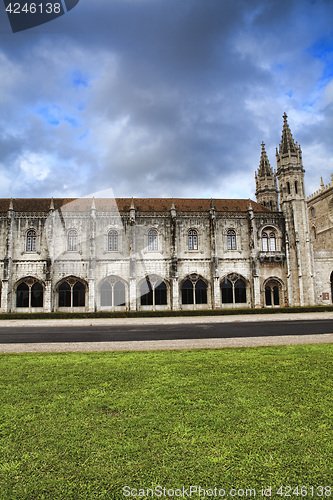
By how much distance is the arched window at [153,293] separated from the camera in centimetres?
3525

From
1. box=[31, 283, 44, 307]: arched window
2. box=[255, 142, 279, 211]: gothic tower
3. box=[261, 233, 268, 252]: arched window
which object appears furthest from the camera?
box=[255, 142, 279, 211]: gothic tower

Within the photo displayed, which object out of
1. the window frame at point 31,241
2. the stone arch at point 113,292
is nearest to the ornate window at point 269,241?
the stone arch at point 113,292

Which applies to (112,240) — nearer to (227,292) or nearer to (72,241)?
(72,241)

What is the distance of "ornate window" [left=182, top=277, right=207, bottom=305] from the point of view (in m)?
35.8

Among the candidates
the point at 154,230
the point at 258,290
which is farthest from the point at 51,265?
the point at 258,290

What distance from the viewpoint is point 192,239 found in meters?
36.9

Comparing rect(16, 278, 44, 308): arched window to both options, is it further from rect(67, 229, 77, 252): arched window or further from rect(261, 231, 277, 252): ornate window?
rect(261, 231, 277, 252): ornate window

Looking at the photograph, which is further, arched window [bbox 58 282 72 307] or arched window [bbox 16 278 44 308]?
arched window [bbox 58 282 72 307]

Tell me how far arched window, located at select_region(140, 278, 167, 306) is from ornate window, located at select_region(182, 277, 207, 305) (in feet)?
7.15

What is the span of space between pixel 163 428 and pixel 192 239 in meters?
32.4

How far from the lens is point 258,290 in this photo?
117ft

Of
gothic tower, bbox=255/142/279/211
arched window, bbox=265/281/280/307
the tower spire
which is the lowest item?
arched window, bbox=265/281/280/307

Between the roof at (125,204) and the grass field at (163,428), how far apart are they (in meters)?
30.3

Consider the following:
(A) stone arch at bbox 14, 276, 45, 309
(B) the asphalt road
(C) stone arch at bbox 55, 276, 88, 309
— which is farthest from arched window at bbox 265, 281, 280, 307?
(A) stone arch at bbox 14, 276, 45, 309
